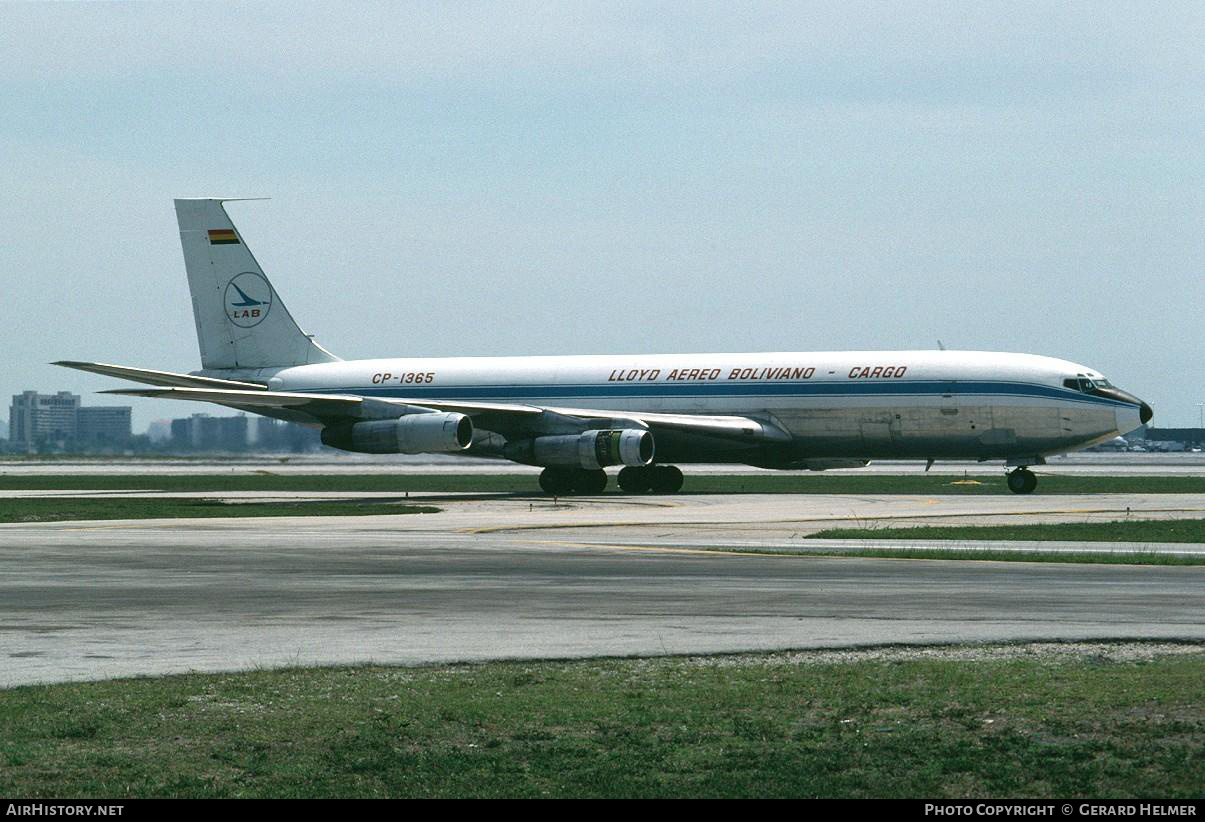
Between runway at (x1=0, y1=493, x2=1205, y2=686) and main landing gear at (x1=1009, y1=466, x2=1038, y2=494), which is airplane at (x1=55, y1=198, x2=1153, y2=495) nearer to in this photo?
main landing gear at (x1=1009, y1=466, x2=1038, y2=494)

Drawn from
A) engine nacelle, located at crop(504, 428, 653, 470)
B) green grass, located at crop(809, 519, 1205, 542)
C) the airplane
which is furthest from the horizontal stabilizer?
green grass, located at crop(809, 519, 1205, 542)

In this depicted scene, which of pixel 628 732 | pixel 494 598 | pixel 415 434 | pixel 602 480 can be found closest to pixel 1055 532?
pixel 494 598

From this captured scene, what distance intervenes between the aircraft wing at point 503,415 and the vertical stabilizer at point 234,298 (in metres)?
8.83

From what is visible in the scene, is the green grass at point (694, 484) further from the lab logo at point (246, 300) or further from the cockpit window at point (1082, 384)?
the lab logo at point (246, 300)

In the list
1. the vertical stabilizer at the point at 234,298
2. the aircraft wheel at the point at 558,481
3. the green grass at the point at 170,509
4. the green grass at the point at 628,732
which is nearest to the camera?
the green grass at the point at 628,732

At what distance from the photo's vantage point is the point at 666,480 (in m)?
53.6

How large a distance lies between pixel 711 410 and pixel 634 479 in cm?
346

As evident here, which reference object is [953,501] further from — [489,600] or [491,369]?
[489,600]

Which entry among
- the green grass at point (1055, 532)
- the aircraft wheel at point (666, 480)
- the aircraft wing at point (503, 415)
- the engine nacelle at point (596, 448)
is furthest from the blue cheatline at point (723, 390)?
the green grass at point (1055, 532)

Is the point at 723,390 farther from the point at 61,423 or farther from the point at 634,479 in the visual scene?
the point at 61,423

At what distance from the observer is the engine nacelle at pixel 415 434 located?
48.4 metres

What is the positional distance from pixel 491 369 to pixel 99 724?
47.2 metres

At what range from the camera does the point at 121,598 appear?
1931 centimetres
